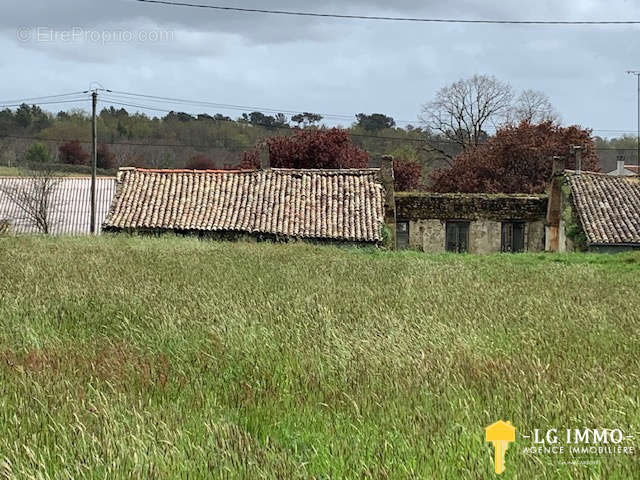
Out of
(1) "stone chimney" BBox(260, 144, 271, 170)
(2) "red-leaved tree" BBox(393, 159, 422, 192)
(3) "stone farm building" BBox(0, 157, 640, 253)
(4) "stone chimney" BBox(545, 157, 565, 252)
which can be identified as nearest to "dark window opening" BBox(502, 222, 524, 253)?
(3) "stone farm building" BBox(0, 157, 640, 253)

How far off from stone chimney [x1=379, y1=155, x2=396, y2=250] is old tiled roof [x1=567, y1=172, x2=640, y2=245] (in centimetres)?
752

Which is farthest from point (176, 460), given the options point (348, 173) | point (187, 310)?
point (348, 173)

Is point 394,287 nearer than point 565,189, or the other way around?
point 394,287

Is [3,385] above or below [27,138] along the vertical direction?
below

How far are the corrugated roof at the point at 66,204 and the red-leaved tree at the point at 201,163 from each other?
2884 centimetres

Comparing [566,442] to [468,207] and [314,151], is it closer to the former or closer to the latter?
[468,207]

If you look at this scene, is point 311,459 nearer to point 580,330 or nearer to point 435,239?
point 580,330

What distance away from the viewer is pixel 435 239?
35281 millimetres

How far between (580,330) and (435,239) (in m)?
27.1

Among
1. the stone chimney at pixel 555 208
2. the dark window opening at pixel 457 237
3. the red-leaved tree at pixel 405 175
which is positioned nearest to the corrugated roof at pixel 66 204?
the dark window opening at pixel 457 237

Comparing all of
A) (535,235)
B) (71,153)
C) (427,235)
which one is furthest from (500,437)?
(71,153)

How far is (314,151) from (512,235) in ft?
61.6

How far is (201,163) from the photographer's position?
7494 cm

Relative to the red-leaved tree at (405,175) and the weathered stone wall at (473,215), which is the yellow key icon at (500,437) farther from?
the red-leaved tree at (405,175)
